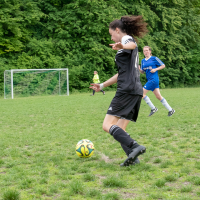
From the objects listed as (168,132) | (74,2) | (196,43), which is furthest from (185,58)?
(168,132)

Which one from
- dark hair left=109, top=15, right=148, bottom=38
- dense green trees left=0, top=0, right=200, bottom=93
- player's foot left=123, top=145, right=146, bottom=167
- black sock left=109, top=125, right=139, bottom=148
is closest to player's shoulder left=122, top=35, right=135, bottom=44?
dark hair left=109, top=15, right=148, bottom=38

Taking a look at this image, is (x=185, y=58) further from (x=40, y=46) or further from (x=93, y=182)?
(x=93, y=182)

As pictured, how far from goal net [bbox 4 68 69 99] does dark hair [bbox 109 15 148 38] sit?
17.6m

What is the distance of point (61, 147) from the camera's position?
5258 millimetres

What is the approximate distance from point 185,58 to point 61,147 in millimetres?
29626

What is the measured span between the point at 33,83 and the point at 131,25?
60.9 feet

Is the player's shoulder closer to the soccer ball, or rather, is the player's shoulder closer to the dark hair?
the dark hair

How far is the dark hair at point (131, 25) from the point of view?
3756 mm

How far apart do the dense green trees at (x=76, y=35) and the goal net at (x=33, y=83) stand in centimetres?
204

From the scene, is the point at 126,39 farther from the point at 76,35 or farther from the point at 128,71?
the point at 76,35

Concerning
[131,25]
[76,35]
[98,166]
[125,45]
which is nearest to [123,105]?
[125,45]

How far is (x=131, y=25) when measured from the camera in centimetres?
378

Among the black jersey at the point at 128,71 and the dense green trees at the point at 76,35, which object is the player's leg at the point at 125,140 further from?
the dense green trees at the point at 76,35

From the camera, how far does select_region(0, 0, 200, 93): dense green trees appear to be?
24000mm
